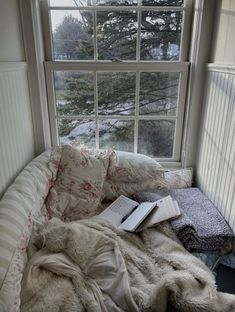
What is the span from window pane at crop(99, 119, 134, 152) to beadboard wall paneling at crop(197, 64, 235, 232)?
540mm

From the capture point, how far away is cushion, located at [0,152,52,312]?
0.88 m

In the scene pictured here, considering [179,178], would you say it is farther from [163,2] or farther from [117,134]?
[163,2]

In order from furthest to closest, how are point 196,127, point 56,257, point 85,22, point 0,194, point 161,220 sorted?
point 196,127
point 85,22
point 161,220
point 0,194
point 56,257

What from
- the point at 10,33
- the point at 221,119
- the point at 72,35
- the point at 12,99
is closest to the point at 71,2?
the point at 72,35

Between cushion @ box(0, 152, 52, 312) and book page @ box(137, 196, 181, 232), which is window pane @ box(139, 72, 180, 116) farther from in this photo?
cushion @ box(0, 152, 52, 312)

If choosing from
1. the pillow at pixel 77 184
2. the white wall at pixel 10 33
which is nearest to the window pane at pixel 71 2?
the white wall at pixel 10 33

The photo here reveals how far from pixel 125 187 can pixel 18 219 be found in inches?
31.6

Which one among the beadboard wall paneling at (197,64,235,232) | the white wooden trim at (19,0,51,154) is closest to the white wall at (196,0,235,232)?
the beadboard wall paneling at (197,64,235,232)

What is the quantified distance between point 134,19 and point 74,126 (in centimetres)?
86

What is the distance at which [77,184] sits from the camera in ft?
5.22

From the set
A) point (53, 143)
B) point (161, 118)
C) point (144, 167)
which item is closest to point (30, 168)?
point (53, 143)

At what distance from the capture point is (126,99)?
1872mm

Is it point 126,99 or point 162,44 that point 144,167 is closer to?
point 126,99

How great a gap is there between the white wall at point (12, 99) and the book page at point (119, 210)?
599 mm
